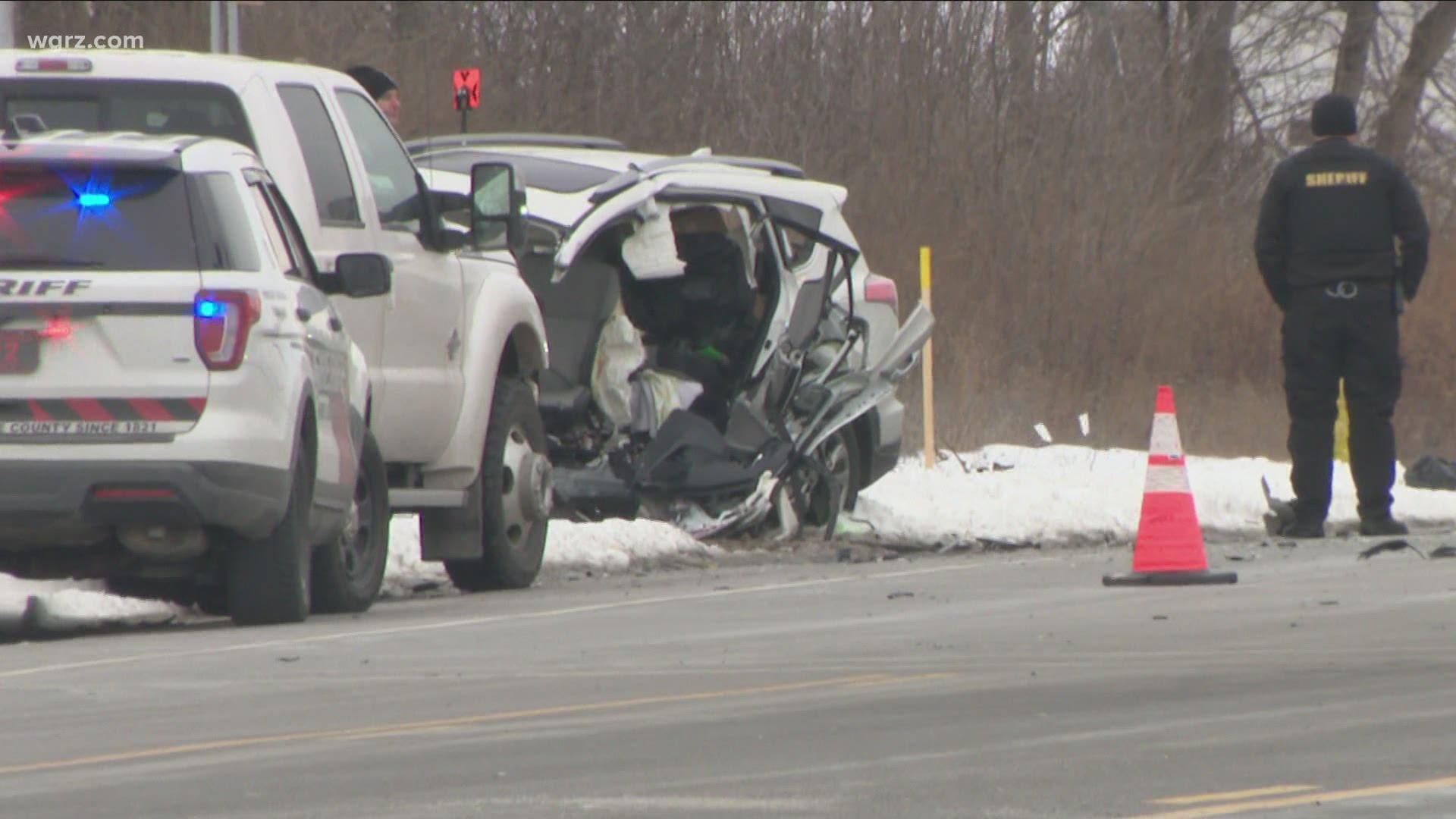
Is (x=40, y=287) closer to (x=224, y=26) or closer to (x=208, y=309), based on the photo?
(x=208, y=309)

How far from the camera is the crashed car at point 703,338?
50.2ft

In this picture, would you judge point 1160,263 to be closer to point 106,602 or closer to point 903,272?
point 903,272

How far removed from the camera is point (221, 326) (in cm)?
1013

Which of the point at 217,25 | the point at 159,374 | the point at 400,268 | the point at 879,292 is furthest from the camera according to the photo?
the point at 217,25

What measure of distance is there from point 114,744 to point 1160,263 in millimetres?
24339

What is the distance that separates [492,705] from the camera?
7.90 m

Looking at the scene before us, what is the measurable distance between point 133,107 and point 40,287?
1613 mm

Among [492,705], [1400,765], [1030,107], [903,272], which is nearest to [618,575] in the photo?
[492,705]

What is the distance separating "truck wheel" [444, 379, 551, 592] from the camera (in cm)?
1282

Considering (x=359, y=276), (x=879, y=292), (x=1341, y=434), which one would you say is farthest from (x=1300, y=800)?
(x=1341, y=434)

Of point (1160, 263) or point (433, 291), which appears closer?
point (433, 291)

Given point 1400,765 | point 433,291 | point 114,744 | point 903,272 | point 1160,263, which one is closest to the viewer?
point 1400,765

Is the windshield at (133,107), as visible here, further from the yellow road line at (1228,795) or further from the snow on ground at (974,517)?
the yellow road line at (1228,795)

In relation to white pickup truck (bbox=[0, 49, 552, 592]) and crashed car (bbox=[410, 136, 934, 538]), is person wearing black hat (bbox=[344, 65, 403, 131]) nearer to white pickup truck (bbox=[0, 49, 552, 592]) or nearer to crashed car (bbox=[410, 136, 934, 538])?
crashed car (bbox=[410, 136, 934, 538])
